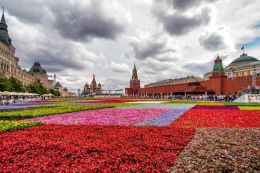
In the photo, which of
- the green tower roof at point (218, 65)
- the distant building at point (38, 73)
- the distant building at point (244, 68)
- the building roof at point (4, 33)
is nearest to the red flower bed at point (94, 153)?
the green tower roof at point (218, 65)

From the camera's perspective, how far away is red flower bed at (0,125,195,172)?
5055mm

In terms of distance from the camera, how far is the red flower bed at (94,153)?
505 centimetres

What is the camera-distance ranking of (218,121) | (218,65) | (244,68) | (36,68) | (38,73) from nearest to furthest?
1. (218,121)
2. (218,65)
3. (244,68)
4. (38,73)
5. (36,68)

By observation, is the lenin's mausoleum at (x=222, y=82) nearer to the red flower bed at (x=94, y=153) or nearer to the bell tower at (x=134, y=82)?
the bell tower at (x=134, y=82)

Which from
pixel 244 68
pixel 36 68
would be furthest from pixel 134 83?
pixel 244 68

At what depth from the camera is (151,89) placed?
3893 inches

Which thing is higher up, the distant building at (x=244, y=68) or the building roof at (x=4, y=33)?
the building roof at (x=4, y=33)

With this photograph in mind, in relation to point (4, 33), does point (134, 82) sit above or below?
below

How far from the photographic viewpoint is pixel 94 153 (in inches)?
239

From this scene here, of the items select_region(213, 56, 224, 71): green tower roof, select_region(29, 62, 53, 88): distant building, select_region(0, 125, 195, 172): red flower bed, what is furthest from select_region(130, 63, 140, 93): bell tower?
select_region(0, 125, 195, 172): red flower bed

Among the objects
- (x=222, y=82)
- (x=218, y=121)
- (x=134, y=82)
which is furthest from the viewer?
(x=134, y=82)

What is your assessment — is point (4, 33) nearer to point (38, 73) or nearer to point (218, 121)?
point (38, 73)

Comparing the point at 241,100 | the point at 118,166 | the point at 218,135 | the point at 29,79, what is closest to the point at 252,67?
the point at 241,100

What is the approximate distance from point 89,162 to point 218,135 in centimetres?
557
